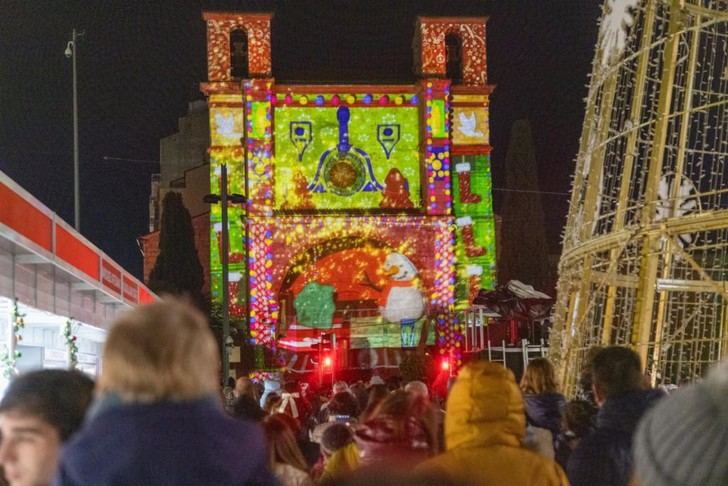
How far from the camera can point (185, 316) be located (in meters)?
2.62

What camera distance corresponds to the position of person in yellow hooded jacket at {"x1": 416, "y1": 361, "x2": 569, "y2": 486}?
11.2 ft

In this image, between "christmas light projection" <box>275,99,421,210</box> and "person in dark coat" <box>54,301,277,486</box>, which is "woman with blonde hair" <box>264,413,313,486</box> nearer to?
"person in dark coat" <box>54,301,277,486</box>

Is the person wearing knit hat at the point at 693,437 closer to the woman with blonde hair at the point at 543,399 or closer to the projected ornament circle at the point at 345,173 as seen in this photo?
the woman with blonde hair at the point at 543,399

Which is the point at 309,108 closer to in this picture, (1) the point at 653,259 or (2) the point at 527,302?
(2) the point at 527,302

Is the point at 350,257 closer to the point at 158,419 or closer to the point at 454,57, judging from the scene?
the point at 454,57

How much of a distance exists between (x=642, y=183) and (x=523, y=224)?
128 feet

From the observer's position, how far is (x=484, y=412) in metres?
3.51

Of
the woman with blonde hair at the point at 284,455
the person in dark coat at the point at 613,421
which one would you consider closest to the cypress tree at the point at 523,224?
the woman with blonde hair at the point at 284,455

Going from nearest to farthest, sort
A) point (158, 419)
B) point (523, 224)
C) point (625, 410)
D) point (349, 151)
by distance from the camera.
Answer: point (158, 419) < point (625, 410) < point (349, 151) < point (523, 224)

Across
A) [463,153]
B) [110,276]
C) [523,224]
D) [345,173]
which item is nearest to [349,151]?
[345,173]

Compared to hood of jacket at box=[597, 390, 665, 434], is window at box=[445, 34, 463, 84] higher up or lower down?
higher up

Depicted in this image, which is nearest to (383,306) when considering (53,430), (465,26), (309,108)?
(309,108)

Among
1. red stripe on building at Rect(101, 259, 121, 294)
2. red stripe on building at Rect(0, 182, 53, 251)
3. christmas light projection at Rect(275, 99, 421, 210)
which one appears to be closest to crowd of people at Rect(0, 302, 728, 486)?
red stripe on building at Rect(0, 182, 53, 251)

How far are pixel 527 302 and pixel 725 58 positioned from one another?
11657 millimetres
